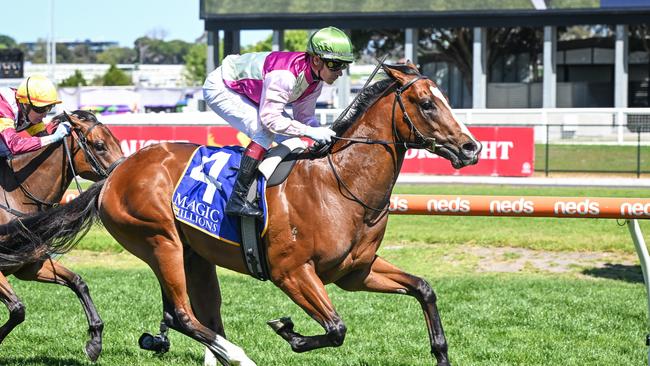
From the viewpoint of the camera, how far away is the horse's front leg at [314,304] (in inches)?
205

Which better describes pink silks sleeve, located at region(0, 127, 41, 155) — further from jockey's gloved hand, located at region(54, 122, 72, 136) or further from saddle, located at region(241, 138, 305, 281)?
saddle, located at region(241, 138, 305, 281)

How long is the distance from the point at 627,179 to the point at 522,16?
1478cm

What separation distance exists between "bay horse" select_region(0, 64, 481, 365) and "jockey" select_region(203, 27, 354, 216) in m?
0.20

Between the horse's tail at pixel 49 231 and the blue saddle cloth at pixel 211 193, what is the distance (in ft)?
2.69

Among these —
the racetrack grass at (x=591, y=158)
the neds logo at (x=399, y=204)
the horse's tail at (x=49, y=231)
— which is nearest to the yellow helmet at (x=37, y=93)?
the horse's tail at (x=49, y=231)

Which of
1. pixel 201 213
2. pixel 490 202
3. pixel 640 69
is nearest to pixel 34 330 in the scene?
pixel 201 213

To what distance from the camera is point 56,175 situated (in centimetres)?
693

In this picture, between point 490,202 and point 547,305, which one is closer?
point 490,202

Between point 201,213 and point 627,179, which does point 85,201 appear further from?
point 627,179

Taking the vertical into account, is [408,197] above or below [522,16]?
below

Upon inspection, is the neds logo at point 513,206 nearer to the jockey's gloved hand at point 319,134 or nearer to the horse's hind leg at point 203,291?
the jockey's gloved hand at point 319,134

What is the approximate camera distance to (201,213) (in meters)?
5.64

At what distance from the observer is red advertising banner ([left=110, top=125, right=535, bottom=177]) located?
1908cm

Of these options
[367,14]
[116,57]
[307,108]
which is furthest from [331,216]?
[116,57]
